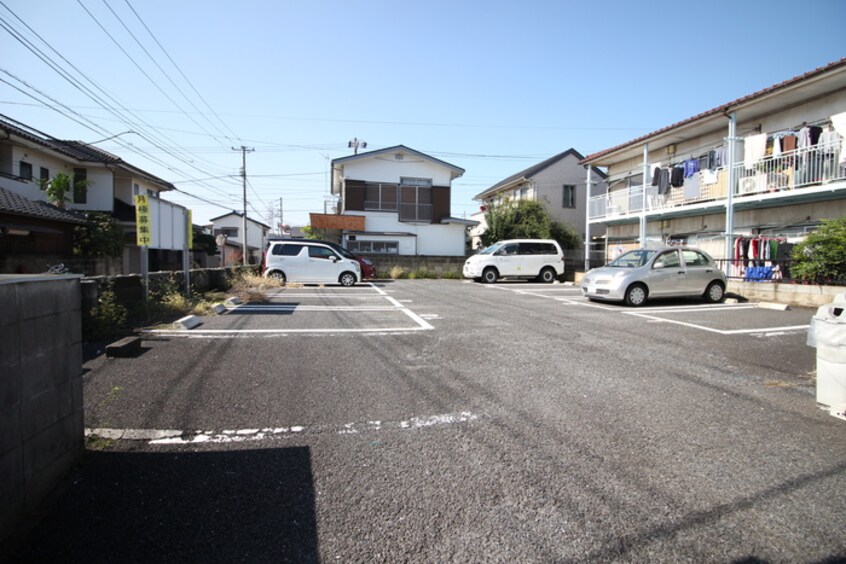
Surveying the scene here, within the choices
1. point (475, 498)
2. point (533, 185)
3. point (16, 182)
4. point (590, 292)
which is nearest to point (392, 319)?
point (590, 292)

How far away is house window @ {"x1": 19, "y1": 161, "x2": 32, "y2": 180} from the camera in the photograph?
17297 mm

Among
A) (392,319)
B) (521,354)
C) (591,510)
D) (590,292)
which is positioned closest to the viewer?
(591,510)

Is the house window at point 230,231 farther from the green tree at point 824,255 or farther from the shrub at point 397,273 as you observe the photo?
the green tree at point 824,255

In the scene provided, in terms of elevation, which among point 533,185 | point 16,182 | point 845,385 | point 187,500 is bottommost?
point 187,500

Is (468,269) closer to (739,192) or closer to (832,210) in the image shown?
(739,192)

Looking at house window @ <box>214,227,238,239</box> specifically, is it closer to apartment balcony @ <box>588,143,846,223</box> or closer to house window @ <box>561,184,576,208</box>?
house window @ <box>561,184,576,208</box>

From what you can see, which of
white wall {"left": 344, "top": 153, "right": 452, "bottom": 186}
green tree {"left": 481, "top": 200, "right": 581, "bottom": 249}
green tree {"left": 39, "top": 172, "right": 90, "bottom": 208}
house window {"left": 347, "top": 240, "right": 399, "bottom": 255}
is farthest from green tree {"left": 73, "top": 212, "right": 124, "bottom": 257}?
green tree {"left": 481, "top": 200, "right": 581, "bottom": 249}

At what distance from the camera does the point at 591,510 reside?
7.38 feet

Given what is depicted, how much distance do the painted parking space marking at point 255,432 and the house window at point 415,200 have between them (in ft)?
76.0

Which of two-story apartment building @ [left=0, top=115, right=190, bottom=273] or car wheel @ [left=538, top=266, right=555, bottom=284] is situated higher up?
two-story apartment building @ [left=0, top=115, right=190, bottom=273]

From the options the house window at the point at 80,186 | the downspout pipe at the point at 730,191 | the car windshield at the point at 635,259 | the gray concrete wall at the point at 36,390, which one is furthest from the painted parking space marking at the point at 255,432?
the house window at the point at 80,186

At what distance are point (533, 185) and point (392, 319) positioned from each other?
2291 centimetres

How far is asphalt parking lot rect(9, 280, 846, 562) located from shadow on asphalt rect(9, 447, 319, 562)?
1cm

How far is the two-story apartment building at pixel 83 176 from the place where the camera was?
16514 mm
